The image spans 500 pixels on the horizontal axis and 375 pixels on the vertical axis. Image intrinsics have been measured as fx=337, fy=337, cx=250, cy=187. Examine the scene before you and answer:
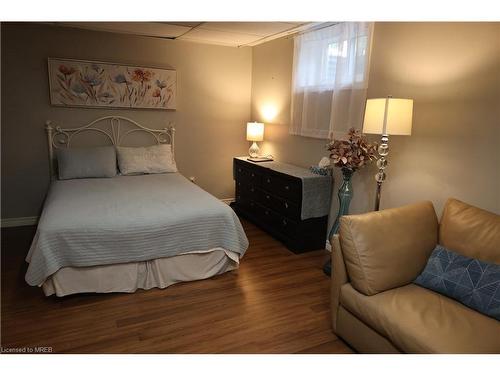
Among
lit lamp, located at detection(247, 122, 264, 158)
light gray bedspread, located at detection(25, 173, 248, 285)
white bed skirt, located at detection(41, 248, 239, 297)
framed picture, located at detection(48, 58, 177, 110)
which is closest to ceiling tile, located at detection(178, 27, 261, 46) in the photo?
framed picture, located at detection(48, 58, 177, 110)

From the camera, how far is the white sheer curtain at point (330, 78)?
2906mm

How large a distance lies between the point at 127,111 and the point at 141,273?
7.75ft

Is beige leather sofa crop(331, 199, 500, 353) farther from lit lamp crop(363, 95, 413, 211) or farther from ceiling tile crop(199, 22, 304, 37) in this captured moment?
ceiling tile crop(199, 22, 304, 37)

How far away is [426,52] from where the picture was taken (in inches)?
93.3

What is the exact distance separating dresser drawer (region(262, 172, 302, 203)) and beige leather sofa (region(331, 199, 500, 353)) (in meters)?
1.26

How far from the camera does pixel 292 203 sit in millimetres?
3322

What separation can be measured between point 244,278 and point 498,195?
6.13ft

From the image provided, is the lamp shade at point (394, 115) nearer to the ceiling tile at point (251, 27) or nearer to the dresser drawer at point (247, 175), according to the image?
the ceiling tile at point (251, 27)

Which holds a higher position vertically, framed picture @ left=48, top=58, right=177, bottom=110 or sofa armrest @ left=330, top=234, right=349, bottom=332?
framed picture @ left=48, top=58, right=177, bottom=110

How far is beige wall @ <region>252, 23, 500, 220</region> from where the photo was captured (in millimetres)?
2035

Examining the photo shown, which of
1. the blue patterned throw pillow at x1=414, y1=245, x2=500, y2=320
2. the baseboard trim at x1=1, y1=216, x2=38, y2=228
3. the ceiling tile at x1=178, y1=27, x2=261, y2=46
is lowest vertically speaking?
the baseboard trim at x1=1, y1=216, x2=38, y2=228

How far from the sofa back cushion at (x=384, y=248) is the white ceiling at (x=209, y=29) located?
7.43 feet

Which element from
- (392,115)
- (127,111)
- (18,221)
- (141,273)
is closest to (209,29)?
(127,111)
